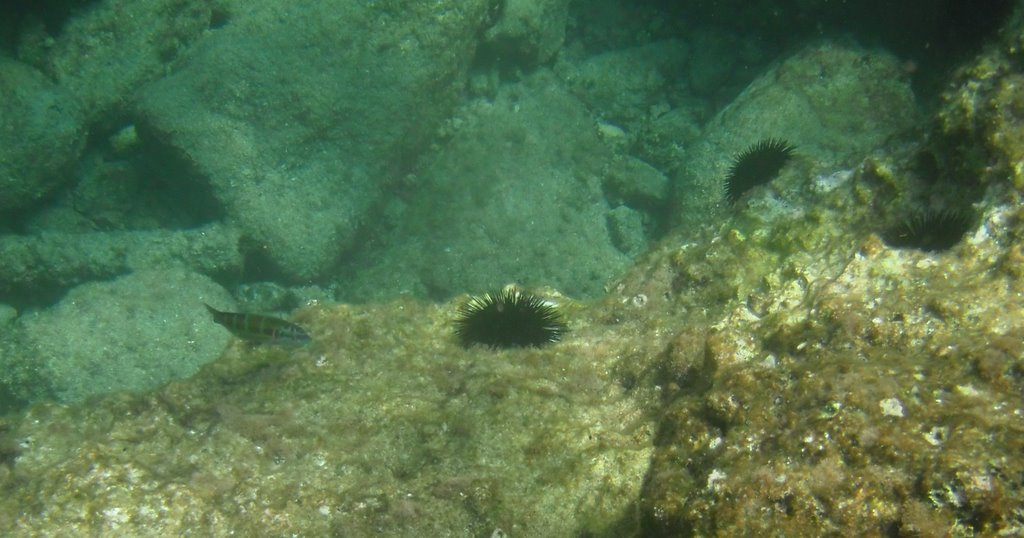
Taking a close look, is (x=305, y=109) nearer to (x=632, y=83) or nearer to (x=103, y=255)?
(x=103, y=255)

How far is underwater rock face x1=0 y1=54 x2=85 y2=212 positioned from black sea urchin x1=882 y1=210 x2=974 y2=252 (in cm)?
1037

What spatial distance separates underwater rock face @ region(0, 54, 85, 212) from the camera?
841 cm

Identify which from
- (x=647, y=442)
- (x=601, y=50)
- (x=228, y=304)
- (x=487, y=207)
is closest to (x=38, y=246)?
(x=228, y=304)

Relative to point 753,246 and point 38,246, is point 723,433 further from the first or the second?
point 38,246

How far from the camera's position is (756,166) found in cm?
643

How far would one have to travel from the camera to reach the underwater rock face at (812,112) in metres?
8.39

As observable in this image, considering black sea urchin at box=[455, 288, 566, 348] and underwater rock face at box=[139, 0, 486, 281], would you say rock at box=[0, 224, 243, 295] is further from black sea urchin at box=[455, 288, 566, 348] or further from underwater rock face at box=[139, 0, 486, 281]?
black sea urchin at box=[455, 288, 566, 348]

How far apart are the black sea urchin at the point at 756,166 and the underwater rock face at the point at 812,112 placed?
1.61m

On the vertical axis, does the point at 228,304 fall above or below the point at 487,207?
below

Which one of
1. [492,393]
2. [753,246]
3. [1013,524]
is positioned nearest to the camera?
[1013,524]

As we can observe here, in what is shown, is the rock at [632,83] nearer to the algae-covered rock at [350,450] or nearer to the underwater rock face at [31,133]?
the underwater rock face at [31,133]

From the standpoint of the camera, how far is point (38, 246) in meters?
8.82

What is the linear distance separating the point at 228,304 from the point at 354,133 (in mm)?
3238

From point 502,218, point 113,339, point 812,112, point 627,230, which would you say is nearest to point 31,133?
point 113,339
